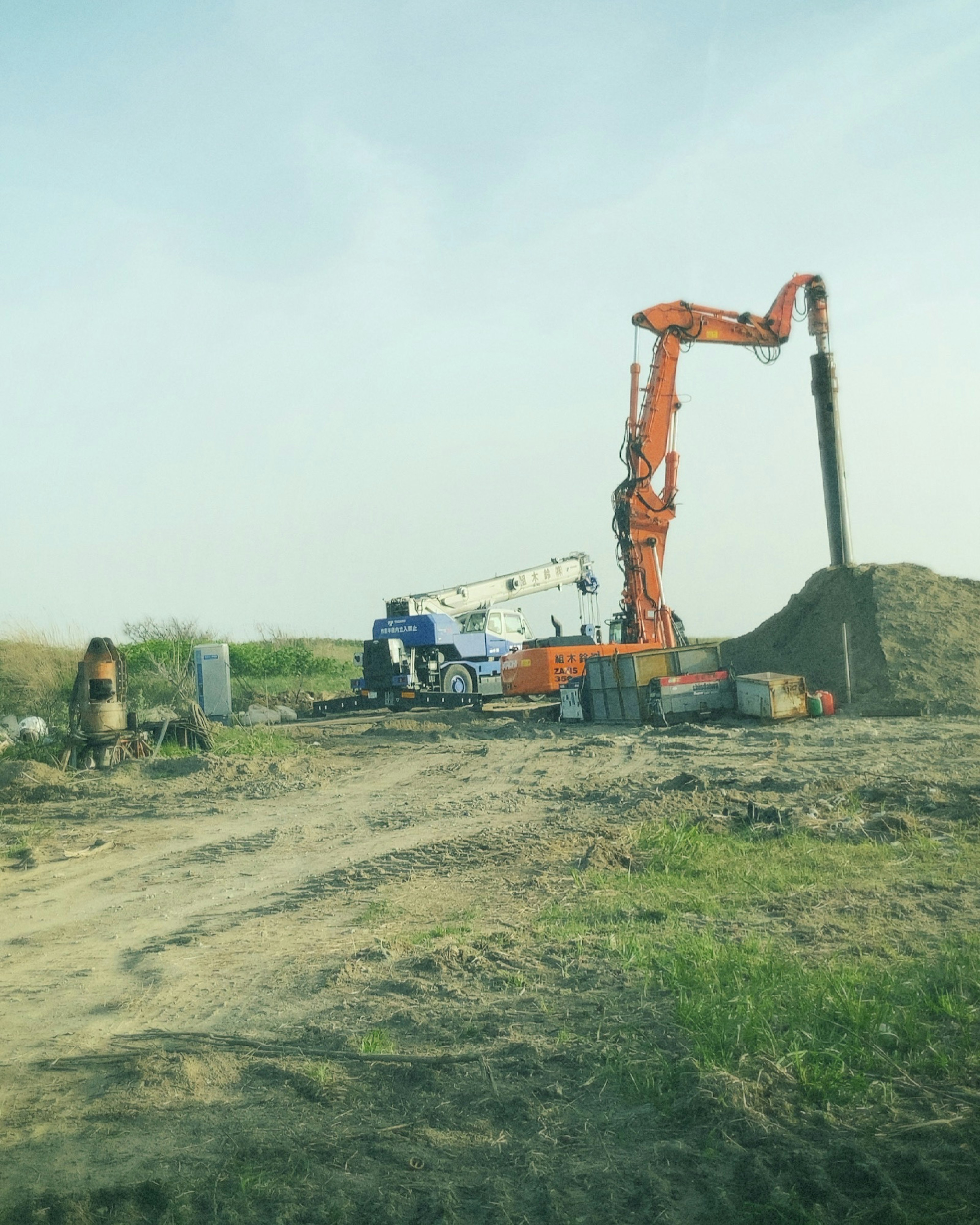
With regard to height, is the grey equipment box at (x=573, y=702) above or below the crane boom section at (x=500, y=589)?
below

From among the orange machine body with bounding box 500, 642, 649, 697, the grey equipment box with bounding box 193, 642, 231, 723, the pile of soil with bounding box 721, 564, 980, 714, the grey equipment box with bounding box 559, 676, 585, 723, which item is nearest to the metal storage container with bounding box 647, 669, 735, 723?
the grey equipment box with bounding box 559, 676, 585, 723

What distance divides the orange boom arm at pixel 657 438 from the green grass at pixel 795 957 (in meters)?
14.9

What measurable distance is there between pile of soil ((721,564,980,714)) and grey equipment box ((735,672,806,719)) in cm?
186

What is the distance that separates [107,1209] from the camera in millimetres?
3295

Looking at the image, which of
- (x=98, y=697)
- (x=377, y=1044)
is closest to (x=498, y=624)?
(x=98, y=697)

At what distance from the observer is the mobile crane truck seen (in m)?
27.0

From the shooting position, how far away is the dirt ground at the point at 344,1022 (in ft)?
11.2

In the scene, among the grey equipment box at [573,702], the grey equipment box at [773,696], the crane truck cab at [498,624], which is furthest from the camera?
the crane truck cab at [498,624]

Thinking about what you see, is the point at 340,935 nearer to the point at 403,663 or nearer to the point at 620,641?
the point at 620,641

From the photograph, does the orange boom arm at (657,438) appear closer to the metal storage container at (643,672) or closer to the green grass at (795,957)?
the metal storage container at (643,672)

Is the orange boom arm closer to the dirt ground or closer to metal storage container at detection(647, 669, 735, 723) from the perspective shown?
metal storage container at detection(647, 669, 735, 723)

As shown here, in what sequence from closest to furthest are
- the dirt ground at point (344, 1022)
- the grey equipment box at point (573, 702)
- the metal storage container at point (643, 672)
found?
1. the dirt ground at point (344, 1022)
2. the metal storage container at point (643, 672)
3. the grey equipment box at point (573, 702)

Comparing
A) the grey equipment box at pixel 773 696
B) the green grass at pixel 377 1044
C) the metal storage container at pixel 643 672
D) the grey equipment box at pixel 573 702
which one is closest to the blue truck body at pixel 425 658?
the grey equipment box at pixel 573 702

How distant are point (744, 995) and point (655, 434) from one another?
1930cm
